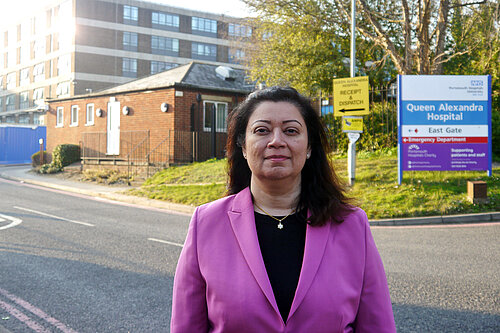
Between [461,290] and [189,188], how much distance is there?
11.7m

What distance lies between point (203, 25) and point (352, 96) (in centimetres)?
4667

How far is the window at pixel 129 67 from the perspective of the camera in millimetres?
50656

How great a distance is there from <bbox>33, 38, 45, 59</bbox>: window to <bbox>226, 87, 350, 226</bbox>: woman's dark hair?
193 ft

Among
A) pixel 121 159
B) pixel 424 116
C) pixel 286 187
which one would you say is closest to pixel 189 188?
pixel 424 116

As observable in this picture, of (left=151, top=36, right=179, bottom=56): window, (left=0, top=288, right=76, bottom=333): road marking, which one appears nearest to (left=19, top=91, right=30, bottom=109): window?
(left=151, top=36, right=179, bottom=56): window

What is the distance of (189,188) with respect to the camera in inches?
621

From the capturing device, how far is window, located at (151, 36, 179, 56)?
5291 centimetres

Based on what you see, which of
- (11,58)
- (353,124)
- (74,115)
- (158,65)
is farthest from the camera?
(11,58)

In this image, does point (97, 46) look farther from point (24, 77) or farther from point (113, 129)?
point (113, 129)

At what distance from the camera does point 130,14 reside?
168 feet

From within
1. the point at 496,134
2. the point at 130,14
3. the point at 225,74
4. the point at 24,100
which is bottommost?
the point at 496,134

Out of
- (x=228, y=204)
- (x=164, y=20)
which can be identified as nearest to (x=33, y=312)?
(x=228, y=204)

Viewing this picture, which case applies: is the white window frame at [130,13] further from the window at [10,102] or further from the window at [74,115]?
the window at [74,115]

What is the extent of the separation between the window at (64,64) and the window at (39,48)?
17.2 feet
